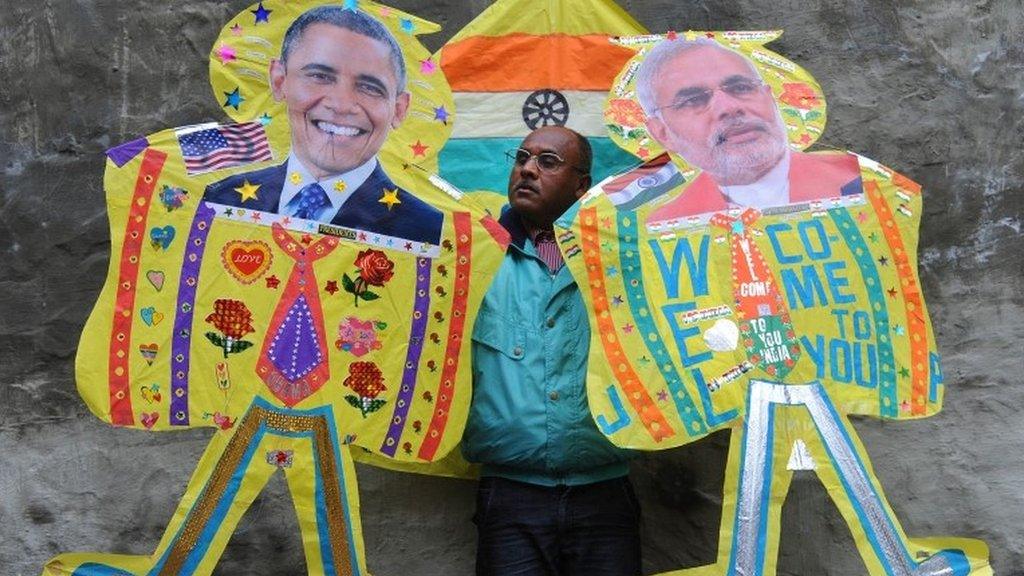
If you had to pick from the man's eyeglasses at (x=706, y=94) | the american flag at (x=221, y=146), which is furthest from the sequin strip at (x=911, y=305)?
the american flag at (x=221, y=146)

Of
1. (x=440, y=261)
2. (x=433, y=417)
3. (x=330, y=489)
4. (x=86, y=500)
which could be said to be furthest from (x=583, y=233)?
(x=86, y=500)

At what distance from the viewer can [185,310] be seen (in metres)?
2.45

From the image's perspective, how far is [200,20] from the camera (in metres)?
3.00

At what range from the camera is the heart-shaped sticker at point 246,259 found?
2480 millimetres

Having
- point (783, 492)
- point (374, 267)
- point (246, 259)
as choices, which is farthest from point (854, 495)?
point (246, 259)

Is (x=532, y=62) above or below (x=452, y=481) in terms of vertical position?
above

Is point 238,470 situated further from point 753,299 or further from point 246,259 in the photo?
point 753,299

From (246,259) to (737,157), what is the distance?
3.34 feet

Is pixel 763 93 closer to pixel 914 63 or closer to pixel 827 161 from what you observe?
pixel 827 161

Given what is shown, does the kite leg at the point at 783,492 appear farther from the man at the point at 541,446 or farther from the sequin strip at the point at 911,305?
the man at the point at 541,446

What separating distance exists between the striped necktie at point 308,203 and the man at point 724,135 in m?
0.66

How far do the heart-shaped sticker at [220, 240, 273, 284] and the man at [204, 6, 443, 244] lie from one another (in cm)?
9

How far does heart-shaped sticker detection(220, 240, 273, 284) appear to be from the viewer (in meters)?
2.48

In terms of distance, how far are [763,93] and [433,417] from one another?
98 centimetres
